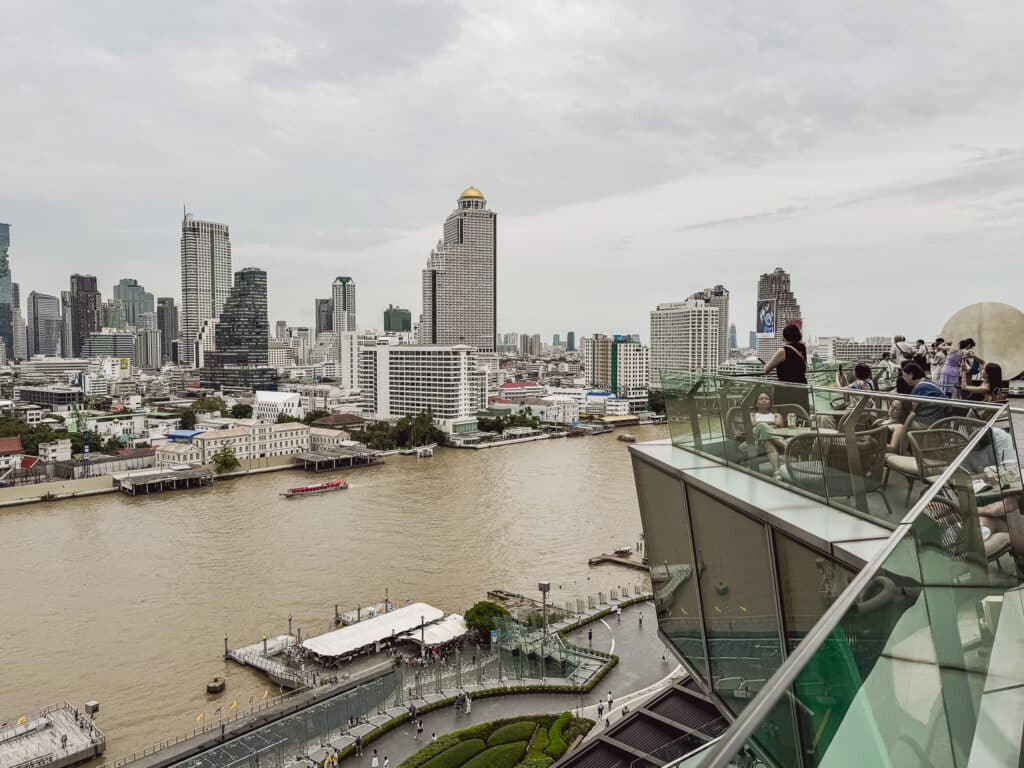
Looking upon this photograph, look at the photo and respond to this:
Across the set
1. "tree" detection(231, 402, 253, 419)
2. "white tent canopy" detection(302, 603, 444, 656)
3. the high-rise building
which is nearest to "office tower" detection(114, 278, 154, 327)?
"tree" detection(231, 402, 253, 419)

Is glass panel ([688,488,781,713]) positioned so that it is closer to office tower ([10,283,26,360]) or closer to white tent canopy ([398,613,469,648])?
white tent canopy ([398,613,469,648])

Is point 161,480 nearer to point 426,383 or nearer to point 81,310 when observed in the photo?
point 426,383

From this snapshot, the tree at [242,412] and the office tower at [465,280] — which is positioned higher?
the office tower at [465,280]

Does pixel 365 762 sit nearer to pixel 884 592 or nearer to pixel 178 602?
pixel 178 602

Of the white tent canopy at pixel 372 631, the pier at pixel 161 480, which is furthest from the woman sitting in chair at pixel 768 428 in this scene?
the pier at pixel 161 480

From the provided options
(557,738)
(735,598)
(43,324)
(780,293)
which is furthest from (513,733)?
(43,324)

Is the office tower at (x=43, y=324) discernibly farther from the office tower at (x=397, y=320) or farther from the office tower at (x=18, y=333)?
the office tower at (x=397, y=320)

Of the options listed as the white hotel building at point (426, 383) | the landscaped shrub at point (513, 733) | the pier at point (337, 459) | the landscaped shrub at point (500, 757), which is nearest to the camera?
the landscaped shrub at point (500, 757)

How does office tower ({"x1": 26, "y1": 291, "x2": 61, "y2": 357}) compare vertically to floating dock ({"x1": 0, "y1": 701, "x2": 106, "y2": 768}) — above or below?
above
